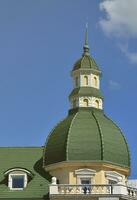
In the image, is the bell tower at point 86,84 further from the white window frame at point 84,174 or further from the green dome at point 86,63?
the white window frame at point 84,174

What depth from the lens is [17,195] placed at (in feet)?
199

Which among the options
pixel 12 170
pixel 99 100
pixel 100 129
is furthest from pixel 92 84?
pixel 12 170

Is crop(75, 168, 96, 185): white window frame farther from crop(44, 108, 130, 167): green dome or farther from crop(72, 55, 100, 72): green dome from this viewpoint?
crop(72, 55, 100, 72): green dome

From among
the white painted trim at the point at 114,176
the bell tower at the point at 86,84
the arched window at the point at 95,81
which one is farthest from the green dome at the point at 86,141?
the arched window at the point at 95,81

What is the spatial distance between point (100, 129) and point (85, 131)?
1.18 meters

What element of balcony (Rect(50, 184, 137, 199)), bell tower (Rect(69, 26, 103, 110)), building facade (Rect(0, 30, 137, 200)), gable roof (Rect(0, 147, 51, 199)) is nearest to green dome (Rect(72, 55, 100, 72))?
bell tower (Rect(69, 26, 103, 110))

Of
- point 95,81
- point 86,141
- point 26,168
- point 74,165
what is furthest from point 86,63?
point 26,168

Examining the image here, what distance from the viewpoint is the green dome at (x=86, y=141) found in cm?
6175

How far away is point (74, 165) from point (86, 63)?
10.6 m

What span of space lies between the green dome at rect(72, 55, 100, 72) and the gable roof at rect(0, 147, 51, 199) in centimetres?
770

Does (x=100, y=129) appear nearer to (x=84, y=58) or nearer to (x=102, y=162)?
(x=102, y=162)

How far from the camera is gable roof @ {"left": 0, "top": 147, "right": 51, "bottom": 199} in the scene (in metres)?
60.7

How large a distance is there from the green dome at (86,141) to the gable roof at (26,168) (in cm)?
119

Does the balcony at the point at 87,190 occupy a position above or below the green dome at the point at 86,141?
below
